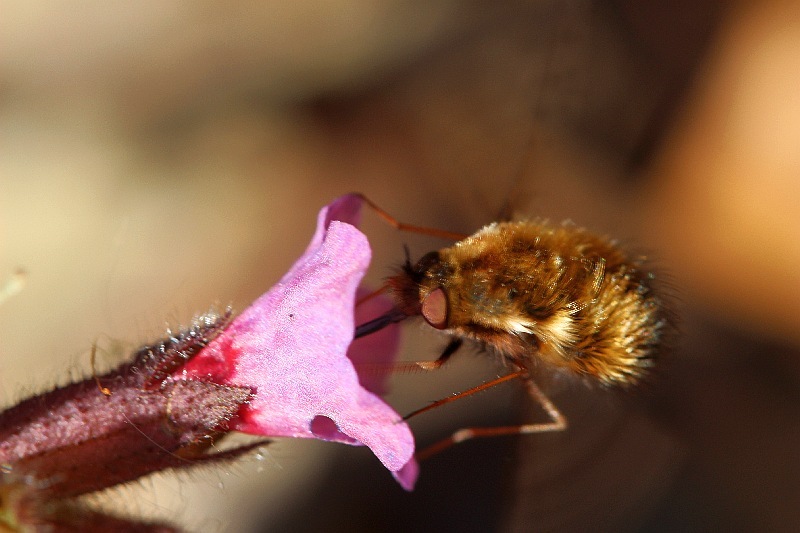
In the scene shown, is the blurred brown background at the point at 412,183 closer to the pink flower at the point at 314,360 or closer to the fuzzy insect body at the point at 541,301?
the fuzzy insect body at the point at 541,301

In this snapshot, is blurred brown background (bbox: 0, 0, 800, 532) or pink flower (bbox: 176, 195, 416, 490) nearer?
pink flower (bbox: 176, 195, 416, 490)

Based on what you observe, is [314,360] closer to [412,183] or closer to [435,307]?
[435,307]

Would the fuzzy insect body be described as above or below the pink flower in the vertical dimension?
above

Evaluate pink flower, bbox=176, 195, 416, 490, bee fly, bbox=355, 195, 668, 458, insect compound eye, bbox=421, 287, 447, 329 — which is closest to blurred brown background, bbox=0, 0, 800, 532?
bee fly, bbox=355, 195, 668, 458

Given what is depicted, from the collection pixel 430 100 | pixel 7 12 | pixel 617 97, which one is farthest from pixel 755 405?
pixel 7 12

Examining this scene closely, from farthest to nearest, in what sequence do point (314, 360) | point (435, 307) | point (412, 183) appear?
point (412, 183) < point (435, 307) < point (314, 360)

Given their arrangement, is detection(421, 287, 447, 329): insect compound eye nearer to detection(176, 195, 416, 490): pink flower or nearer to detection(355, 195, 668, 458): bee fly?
detection(355, 195, 668, 458): bee fly

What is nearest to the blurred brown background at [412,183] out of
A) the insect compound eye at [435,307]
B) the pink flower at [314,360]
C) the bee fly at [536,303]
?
the bee fly at [536,303]

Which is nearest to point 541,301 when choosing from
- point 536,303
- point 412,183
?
point 536,303
